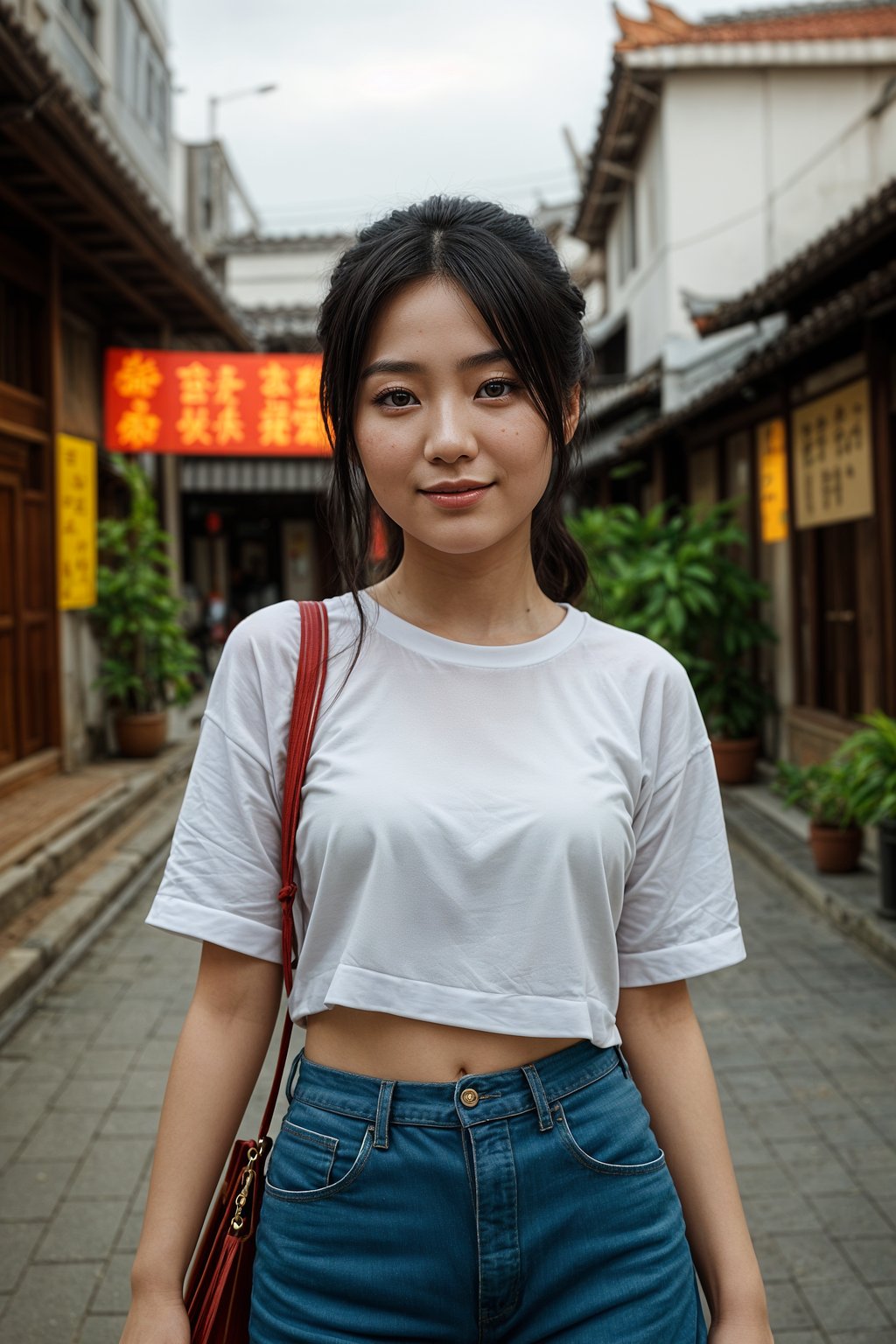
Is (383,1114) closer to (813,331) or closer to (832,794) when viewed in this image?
(832,794)

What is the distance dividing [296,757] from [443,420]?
0.43 meters

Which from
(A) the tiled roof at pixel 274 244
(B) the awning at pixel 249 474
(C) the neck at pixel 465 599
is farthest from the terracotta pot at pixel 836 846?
(A) the tiled roof at pixel 274 244

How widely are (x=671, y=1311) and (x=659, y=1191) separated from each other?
0.41 ft

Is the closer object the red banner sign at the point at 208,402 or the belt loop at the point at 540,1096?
the belt loop at the point at 540,1096

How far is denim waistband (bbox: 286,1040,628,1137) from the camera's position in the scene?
1.36 m

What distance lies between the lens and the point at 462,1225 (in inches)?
52.9

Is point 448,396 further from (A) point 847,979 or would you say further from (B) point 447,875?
(A) point 847,979

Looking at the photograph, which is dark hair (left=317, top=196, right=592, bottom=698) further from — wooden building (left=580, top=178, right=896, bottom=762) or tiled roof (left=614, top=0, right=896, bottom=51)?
tiled roof (left=614, top=0, right=896, bottom=51)

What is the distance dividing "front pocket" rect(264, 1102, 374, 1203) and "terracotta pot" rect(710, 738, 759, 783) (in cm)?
938

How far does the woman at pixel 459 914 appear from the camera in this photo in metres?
1.35

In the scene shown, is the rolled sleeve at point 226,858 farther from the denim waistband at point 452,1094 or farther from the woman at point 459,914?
the denim waistband at point 452,1094

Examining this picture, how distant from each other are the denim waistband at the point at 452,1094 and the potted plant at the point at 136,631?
974 cm

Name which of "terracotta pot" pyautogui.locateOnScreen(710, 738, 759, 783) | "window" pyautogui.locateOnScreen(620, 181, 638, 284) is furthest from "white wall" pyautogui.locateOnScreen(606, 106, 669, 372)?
"terracotta pot" pyautogui.locateOnScreen(710, 738, 759, 783)

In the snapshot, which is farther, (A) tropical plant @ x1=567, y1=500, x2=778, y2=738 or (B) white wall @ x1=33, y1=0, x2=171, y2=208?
(B) white wall @ x1=33, y1=0, x2=171, y2=208
